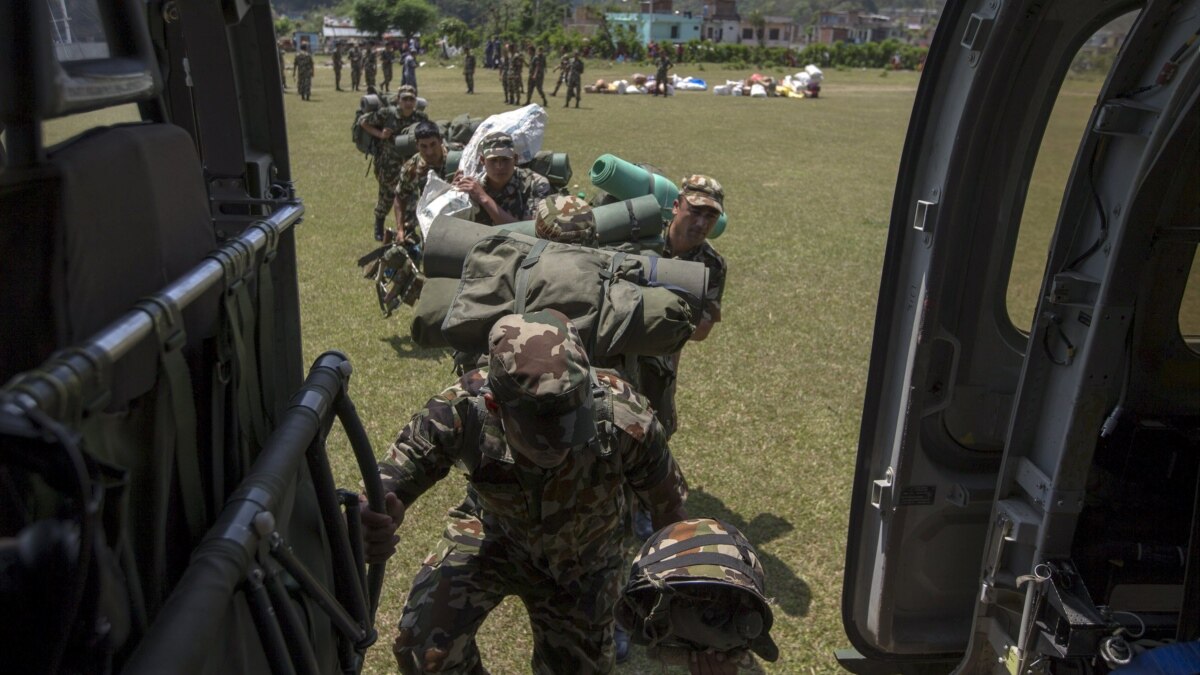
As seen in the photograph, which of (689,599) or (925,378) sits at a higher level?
(925,378)

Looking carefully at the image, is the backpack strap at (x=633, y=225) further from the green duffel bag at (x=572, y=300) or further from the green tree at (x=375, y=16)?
the green tree at (x=375, y=16)

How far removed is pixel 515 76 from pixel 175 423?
29.5 metres

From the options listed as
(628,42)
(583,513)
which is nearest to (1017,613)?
(583,513)

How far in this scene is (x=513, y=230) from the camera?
4559 mm

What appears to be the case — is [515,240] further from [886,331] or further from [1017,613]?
[1017,613]

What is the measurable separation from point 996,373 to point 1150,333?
485mm

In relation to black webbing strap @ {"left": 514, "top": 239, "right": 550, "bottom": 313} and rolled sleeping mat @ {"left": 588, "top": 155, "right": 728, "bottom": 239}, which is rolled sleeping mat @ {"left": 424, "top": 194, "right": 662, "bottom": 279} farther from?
black webbing strap @ {"left": 514, "top": 239, "right": 550, "bottom": 313}

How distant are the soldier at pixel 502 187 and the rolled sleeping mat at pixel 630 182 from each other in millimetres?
836

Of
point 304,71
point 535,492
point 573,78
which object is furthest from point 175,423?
point 304,71

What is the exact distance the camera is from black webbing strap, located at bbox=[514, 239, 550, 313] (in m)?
3.45

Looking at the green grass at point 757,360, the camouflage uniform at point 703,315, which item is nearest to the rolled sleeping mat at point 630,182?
the camouflage uniform at point 703,315

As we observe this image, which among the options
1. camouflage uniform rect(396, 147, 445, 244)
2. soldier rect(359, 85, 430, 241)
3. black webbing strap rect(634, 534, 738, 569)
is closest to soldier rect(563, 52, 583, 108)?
soldier rect(359, 85, 430, 241)

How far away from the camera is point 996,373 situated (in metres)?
3.44

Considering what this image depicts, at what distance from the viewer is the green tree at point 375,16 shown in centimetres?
6894
